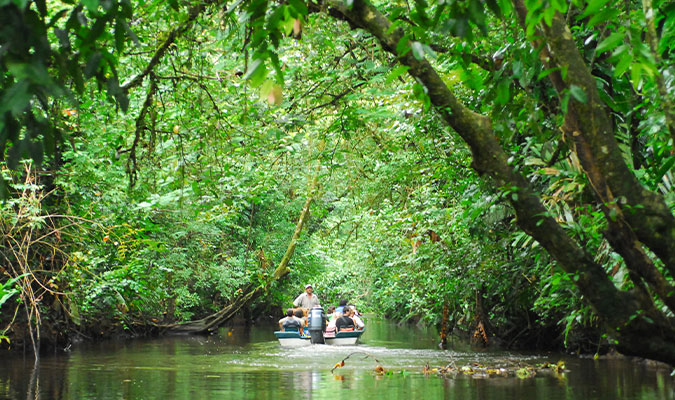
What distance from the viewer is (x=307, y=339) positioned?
80.6 ft

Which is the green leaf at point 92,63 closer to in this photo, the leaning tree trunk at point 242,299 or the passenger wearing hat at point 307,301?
the passenger wearing hat at point 307,301

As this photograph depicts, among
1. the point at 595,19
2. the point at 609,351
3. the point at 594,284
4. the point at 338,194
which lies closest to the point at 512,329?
the point at 609,351

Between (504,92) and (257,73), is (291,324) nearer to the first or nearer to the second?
(504,92)

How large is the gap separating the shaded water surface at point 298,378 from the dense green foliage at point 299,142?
1120 mm

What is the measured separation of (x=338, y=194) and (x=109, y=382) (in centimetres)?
1493

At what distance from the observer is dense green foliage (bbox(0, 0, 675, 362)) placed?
3.95 meters

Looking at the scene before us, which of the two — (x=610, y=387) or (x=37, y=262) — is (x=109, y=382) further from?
(x=610, y=387)

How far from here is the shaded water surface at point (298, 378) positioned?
11.1 metres

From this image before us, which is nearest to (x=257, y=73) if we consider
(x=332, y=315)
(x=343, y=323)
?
(x=343, y=323)

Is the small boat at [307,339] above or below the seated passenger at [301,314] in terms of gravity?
below

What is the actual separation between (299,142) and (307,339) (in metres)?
12.7

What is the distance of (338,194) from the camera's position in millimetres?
27078

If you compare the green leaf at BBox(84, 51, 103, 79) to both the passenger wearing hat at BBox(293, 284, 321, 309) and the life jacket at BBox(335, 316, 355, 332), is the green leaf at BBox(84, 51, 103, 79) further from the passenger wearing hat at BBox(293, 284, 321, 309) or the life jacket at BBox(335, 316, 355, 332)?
the passenger wearing hat at BBox(293, 284, 321, 309)

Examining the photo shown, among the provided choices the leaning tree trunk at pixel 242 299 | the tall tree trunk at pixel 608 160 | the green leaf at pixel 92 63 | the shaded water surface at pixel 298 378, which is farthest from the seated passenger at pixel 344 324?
the green leaf at pixel 92 63
